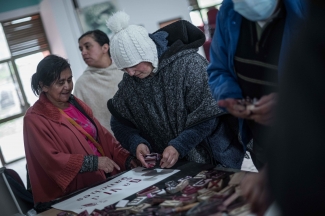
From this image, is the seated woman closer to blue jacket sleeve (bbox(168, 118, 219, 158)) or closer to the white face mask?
blue jacket sleeve (bbox(168, 118, 219, 158))

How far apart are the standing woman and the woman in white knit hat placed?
3.57 feet

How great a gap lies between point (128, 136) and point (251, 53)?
91cm

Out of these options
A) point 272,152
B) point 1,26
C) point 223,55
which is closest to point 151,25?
point 1,26

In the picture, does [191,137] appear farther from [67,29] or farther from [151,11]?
[67,29]

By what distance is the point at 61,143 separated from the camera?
2287 mm

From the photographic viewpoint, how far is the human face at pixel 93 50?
129 inches

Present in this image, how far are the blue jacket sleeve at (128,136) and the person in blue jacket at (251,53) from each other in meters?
0.63

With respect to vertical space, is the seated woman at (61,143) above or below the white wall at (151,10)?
below

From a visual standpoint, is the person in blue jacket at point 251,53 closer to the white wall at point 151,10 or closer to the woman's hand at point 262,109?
the woman's hand at point 262,109

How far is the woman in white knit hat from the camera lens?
1916 millimetres

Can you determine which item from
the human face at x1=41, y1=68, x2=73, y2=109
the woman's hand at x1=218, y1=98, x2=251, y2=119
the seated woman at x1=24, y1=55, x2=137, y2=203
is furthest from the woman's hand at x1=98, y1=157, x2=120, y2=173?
the woman's hand at x1=218, y1=98, x2=251, y2=119

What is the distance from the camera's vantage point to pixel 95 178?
2.34 m

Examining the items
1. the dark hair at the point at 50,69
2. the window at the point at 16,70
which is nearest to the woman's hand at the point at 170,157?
the dark hair at the point at 50,69

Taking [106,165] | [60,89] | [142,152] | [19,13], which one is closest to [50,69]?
[60,89]
